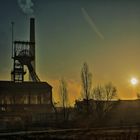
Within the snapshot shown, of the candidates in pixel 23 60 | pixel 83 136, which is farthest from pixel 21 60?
pixel 83 136

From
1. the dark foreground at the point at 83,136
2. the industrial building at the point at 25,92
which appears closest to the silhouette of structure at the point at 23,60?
the industrial building at the point at 25,92

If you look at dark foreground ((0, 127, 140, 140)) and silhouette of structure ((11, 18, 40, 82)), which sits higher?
silhouette of structure ((11, 18, 40, 82))

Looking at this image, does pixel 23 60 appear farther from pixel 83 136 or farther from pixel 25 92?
pixel 83 136

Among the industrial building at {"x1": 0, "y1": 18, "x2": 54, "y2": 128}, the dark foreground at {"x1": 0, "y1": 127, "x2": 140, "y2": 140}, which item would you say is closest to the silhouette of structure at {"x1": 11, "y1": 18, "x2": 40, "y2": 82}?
the industrial building at {"x1": 0, "y1": 18, "x2": 54, "y2": 128}

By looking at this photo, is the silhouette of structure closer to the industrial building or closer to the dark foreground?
the industrial building

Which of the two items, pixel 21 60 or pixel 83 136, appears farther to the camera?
pixel 21 60

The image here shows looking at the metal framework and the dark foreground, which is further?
the metal framework

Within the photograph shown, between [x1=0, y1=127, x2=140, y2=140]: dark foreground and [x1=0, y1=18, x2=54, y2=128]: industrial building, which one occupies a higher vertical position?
[x1=0, y1=18, x2=54, y2=128]: industrial building

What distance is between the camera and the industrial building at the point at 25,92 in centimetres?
6150

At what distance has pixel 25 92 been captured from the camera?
64.9 metres

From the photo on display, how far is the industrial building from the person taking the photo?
202 feet

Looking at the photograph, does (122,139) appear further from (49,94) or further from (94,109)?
(49,94)

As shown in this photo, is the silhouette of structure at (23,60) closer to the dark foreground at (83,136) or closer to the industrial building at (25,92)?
the industrial building at (25,92)

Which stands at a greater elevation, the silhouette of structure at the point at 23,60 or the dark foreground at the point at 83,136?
the silhouette of structure at the point at 23,60
